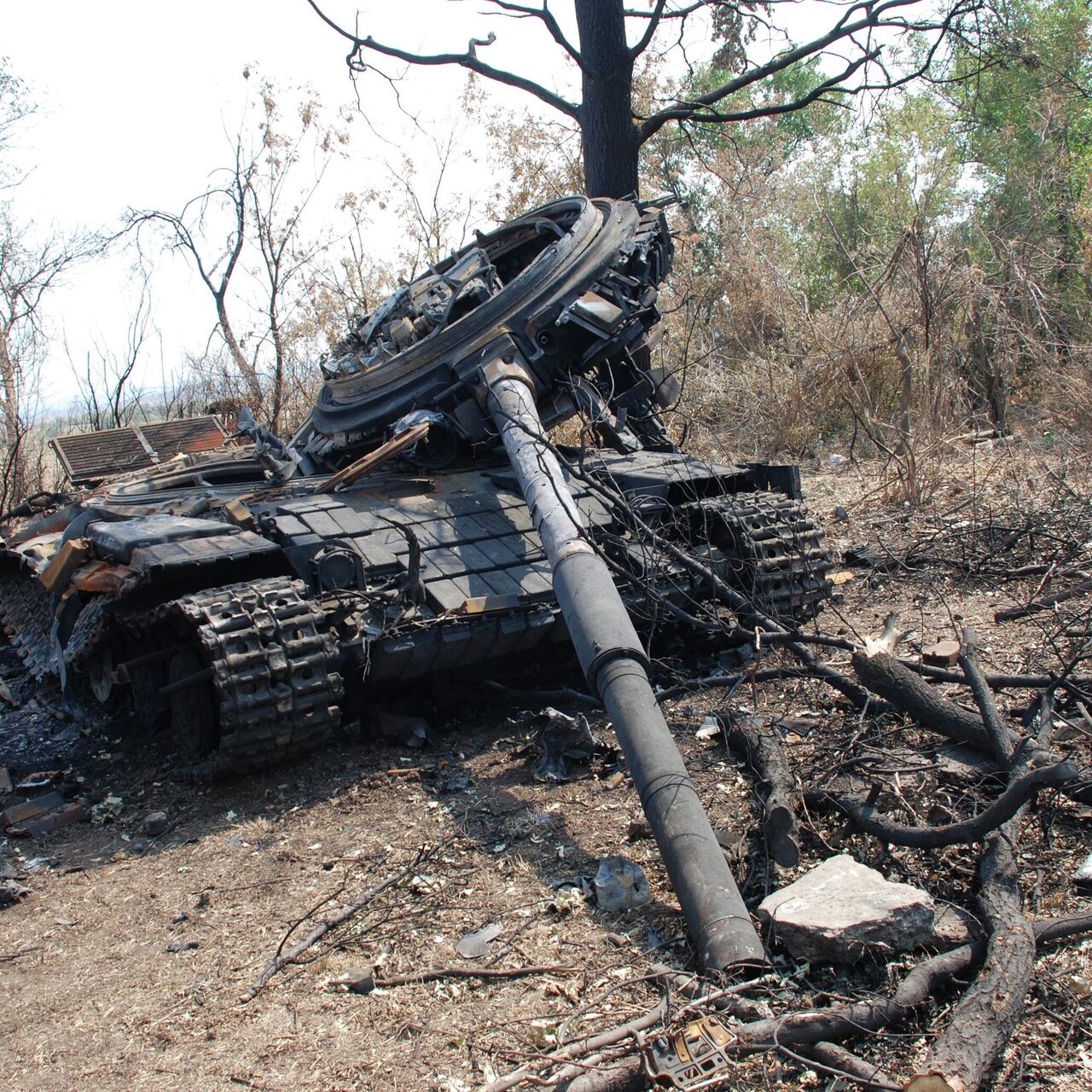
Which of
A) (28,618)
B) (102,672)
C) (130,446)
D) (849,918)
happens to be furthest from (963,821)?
(130,446)

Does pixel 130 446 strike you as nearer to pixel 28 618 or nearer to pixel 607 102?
pixel 28 618

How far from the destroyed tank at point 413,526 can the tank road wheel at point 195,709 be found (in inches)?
0.5

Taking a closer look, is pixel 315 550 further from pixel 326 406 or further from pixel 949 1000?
pixel 949 1000

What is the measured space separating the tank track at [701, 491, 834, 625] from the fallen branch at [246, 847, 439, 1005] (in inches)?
111

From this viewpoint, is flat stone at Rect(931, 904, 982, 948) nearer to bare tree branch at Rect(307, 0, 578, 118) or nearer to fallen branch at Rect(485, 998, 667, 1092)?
fallen branch at Rect(485, 998, 667, 1092)

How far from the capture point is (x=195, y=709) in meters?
5.54

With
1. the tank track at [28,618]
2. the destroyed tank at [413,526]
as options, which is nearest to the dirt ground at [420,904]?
the destroyed tank at [413,526]

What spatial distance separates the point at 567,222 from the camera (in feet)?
25.4

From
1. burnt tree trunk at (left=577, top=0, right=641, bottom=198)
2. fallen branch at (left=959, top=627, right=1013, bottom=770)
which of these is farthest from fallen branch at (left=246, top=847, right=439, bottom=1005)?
burnt tree trunk at (left=577, top=0, right=641, bottom=198)

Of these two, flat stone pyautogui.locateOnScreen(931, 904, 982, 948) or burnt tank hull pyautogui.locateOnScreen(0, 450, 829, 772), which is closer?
flat stone pyautogui.locateOnScreen(931, 904, 982, 948)

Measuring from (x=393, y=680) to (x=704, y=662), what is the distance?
2.07m

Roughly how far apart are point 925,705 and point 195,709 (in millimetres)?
3533

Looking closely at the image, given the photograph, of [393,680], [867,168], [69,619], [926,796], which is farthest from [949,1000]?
[867,168]

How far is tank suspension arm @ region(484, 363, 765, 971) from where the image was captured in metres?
3.30
